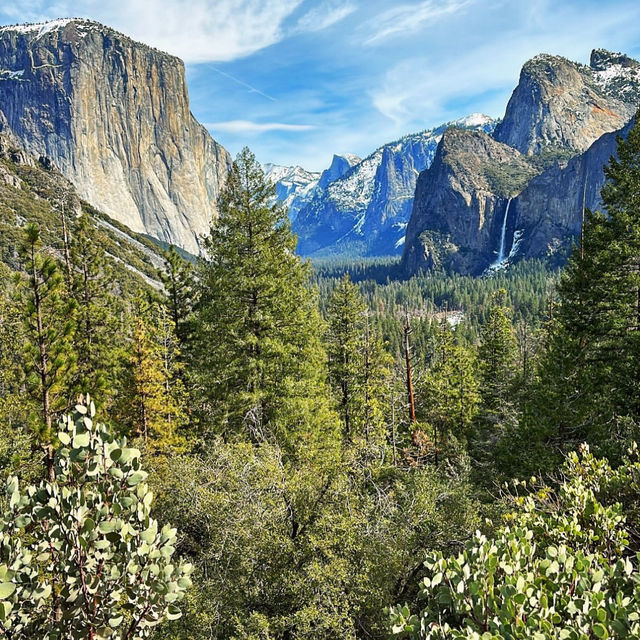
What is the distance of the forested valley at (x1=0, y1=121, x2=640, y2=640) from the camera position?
258 centimetres

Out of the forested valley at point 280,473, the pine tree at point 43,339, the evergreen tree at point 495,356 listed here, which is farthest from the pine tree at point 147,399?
the evergreen tree at point 495,356

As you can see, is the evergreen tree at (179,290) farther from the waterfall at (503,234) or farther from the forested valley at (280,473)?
the waterfall at (503,234)

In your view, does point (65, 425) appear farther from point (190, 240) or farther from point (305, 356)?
point (190, 240)

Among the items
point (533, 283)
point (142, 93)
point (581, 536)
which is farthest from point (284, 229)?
point (142, 93)

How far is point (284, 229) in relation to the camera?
1496 centimetres

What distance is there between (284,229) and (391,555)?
1044 centimetres

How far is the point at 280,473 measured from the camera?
9.16 metres

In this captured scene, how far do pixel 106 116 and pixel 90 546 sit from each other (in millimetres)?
179911

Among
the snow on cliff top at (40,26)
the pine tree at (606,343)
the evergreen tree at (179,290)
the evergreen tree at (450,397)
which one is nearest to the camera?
the pine tree at (606,343)

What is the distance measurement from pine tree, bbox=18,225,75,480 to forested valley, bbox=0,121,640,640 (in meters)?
0.05

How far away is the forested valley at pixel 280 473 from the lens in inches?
102

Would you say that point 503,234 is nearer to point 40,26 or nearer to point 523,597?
point 40,26

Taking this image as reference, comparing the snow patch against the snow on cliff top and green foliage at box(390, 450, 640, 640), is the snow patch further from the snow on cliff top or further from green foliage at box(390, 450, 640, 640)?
green foliage at box(390, 450, 640, 640)

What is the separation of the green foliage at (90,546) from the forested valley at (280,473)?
2cm
